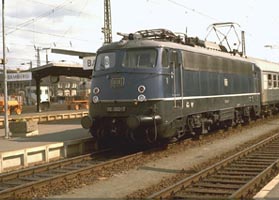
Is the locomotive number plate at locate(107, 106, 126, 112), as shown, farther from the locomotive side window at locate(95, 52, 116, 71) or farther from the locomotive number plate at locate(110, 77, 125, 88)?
the locomotive side window at locate(95, 52, 116, 71)

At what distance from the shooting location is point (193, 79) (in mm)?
14680

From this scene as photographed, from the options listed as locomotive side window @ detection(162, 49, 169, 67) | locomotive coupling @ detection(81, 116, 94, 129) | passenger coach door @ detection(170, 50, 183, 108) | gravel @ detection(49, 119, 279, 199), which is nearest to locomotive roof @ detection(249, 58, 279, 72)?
gravel @ detection(49, 119, 279, 199)

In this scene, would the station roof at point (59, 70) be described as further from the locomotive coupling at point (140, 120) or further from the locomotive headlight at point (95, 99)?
the locomotive coupling at point (140, 120)

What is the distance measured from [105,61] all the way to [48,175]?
4.37m

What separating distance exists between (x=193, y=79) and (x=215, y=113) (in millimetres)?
2730

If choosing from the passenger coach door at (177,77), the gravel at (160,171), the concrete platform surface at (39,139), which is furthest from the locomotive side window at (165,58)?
the concrete platform surface at (39,139)

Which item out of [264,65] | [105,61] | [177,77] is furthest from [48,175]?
[264,65]

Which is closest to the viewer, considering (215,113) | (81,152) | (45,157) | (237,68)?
(45,157)

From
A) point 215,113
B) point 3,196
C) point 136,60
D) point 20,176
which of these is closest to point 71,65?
point 215,113

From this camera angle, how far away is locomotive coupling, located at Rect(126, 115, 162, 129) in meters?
12.1

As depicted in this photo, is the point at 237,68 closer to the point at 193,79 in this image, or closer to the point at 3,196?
the point at 193,79

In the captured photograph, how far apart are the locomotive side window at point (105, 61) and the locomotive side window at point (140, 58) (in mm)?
419

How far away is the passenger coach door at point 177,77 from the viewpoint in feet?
44.0

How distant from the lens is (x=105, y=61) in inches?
535
